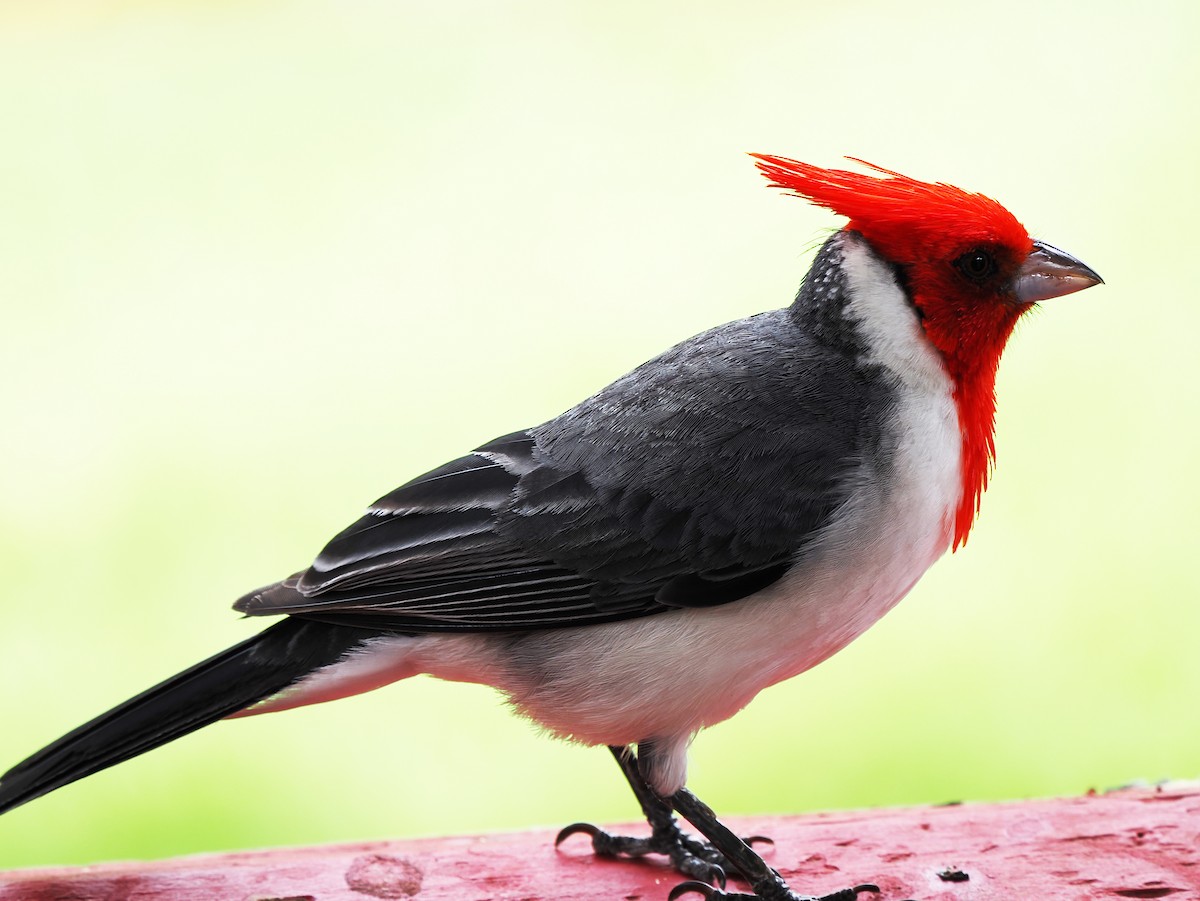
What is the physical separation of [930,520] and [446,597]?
1.04 m

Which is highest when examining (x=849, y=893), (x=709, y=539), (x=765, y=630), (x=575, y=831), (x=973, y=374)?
(x=973, y=374)

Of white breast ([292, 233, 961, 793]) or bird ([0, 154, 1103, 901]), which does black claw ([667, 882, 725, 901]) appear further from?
white breast ([292, 233, 961, 793])

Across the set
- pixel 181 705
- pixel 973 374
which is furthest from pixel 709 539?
pixel 181 705

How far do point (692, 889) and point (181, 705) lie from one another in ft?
3.89

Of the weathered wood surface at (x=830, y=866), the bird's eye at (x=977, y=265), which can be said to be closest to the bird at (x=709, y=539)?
the bird's eye at (x=977, y=265)

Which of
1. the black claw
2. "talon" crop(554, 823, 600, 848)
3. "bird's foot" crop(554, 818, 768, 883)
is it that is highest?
"talon" crop(554, 823, 600, 848)

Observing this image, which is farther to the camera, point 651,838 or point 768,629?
point 651,838

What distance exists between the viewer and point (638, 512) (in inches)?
123

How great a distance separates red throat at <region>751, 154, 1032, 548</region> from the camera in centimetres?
308

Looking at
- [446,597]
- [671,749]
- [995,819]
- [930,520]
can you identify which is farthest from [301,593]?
[995,819]

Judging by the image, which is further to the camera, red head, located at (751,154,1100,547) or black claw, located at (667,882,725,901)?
black claw, located at (667,882,725,901)

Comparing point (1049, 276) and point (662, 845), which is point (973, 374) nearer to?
point (1049, 276)

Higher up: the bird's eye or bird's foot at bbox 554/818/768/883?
the bird's eye

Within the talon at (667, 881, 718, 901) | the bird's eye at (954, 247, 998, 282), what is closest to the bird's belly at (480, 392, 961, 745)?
the bird's eye at (954, 247, 998, 282)
